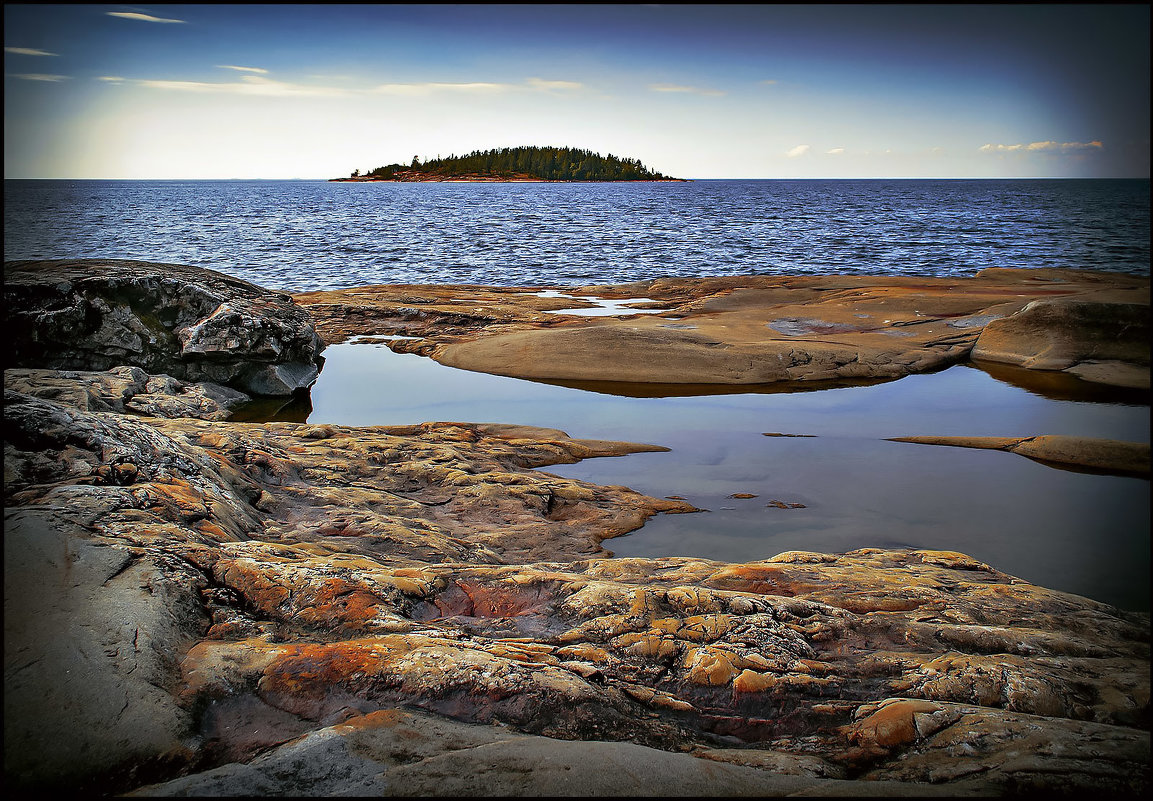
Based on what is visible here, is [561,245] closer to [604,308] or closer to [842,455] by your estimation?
[604,308]

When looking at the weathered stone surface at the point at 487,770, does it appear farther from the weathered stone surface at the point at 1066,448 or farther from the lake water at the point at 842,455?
the weathered stone surface at the point at 1066,448

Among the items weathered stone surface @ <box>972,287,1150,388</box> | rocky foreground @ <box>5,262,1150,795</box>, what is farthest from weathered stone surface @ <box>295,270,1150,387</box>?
rocky foreground @ <box>5,262,1150,795</box>

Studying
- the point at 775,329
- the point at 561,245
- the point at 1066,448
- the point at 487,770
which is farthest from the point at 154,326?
the point at 561,245

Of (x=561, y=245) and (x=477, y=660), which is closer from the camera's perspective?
(x=477, y=660)

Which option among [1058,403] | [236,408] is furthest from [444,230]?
[1058,403]

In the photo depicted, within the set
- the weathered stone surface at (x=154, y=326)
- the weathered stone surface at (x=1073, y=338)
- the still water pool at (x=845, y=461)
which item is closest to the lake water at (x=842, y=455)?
the still water pool at (x=845, y=461)

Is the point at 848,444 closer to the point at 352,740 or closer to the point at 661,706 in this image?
the point at 661,706

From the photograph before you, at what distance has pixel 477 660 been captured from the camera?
95.3 inches

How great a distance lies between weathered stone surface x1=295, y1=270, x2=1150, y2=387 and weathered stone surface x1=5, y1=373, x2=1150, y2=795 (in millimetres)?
5341

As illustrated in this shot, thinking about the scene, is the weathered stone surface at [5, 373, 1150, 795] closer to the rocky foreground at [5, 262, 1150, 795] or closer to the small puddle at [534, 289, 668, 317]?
the rocky foreground at [5, 262, 1150, 795]

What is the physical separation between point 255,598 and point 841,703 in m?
2.31

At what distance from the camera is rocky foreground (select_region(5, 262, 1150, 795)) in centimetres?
177

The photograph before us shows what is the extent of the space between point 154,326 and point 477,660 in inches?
348

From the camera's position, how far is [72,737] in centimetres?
179
